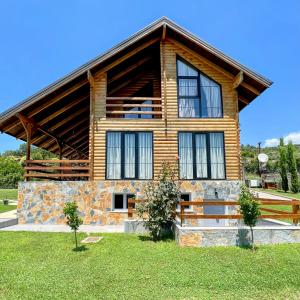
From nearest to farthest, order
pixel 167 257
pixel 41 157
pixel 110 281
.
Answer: pixel 110 281, pixel 167 257, pixel 41 157

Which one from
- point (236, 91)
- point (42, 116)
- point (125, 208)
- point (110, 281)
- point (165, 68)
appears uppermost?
point (165, 68)

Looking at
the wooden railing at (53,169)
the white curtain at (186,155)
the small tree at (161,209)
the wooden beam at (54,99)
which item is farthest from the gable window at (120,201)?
the wooden beam at (54,99)

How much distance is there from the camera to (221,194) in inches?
535

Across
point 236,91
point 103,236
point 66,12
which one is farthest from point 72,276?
point 66,12

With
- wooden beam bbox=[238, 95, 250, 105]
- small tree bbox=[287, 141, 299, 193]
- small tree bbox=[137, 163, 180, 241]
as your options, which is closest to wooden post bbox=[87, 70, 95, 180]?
small tree bbox=[137, 163, 180, 241]

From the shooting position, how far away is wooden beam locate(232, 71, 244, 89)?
13659 millimetres

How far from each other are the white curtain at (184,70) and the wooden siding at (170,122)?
0.28 metres

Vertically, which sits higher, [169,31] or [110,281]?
[169,31]

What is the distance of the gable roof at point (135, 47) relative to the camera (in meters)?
13.3

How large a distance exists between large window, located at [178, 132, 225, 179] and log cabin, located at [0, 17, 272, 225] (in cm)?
5

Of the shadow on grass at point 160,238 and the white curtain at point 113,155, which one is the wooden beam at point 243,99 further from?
the shadow on grass at point 160,238

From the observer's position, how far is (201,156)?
46.2 feet

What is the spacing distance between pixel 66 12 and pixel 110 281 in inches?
522

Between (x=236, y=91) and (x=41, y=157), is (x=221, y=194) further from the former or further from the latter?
(x=41, y=157)
